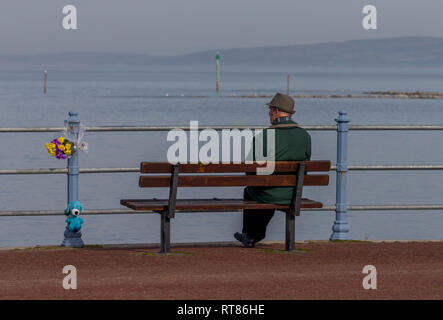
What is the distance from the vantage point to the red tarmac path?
8672mm

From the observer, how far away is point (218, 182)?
10.6m

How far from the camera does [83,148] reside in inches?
458

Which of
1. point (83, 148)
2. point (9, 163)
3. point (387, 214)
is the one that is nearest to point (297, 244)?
point (83, 148)

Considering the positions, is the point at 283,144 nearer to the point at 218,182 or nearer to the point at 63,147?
the point at 218,182

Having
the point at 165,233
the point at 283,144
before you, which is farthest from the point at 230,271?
the point at 283,144

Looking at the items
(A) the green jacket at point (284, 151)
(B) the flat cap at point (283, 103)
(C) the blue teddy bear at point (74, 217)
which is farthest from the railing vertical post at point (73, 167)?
(B) the flat cap at point (283, 103)

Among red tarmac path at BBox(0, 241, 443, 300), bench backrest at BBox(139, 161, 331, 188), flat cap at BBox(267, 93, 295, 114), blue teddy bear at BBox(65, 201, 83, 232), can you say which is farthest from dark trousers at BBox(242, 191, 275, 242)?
blue teddy bear at BBox(65, 201, 83, 232)

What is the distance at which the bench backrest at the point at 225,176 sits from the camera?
1050 cm

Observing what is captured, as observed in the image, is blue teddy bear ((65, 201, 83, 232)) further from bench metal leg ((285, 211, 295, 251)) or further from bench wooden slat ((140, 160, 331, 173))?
bench metal leg ((285, 211, 295, 251))

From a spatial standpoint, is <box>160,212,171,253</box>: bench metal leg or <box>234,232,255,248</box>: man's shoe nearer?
<box>160,212,171,253</box>: bench metal leg

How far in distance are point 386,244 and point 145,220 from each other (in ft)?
49.0

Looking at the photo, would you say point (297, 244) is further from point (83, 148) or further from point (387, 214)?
point (387, 214)

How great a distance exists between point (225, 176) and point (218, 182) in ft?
0.29

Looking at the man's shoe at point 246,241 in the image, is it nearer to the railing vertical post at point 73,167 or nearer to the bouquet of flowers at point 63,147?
the railing vertical post at point 73,167
